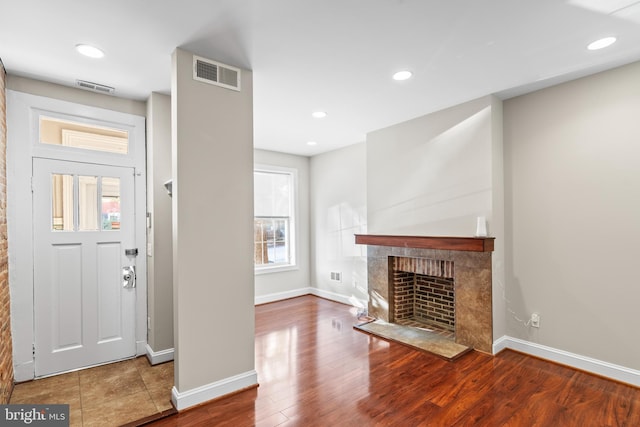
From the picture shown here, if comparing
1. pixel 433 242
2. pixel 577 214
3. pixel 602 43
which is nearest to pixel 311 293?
pixel 433 242

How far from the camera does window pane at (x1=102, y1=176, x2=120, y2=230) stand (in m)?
3.10

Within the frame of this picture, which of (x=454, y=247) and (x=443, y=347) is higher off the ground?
(x=454, y=247)

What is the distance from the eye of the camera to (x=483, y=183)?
3.26 m

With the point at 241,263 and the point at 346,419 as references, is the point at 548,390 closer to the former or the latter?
the point at 346,419

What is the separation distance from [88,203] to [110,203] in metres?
0.18

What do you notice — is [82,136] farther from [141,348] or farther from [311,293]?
[311,293]

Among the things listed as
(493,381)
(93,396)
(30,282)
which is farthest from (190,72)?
(493,381)

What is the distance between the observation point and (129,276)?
319 cm

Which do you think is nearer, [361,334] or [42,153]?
[42,153]

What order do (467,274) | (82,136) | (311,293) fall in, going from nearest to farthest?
(82,136) → (467,274) → (311,293)

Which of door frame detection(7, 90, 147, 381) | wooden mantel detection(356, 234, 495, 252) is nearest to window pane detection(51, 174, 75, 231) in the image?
door frame detection(7, 90, 147, 381)

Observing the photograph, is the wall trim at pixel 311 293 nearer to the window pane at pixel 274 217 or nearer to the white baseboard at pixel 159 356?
the window pane at pixel 274 217

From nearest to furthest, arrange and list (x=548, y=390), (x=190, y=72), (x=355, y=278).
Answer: (x=190, y=72) → (x=548, y=390) → (x=355, y=278)

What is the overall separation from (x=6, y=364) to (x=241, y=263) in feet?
6.21
